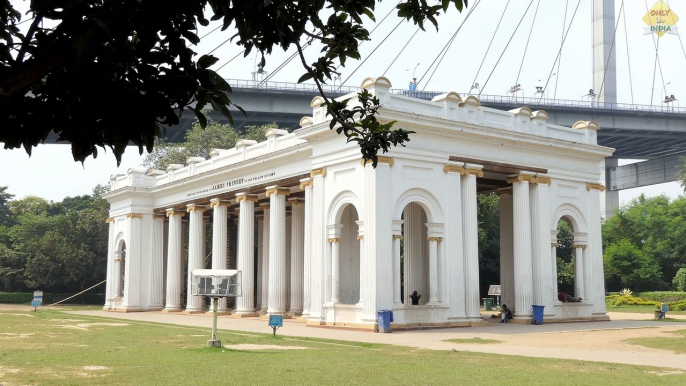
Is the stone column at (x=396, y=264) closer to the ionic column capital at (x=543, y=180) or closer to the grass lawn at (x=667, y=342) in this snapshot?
the ionic column capital at (x=543, y=180)

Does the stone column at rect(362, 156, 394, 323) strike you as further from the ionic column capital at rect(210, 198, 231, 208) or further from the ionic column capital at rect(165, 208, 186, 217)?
the ionic column capital at rect(165, 208, 186, 217)

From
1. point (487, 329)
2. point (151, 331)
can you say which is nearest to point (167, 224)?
point (151, 331)

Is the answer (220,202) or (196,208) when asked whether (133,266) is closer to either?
(196,208)

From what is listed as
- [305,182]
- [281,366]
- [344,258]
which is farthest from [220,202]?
[281,366]

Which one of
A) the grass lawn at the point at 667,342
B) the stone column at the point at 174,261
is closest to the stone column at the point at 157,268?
the stone column at the point at 174,261

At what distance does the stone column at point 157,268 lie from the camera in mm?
49562

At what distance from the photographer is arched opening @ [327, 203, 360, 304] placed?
3117 cm

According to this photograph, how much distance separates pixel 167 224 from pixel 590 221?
94.7ft

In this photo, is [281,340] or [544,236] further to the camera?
[544,236]

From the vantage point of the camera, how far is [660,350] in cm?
2080

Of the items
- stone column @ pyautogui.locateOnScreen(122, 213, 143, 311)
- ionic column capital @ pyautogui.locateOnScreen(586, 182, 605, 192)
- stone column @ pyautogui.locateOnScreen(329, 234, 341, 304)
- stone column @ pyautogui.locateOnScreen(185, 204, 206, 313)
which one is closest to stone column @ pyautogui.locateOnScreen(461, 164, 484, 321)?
stone column @ pyautogui.locateOnScreen(329, 234, 341, 304)

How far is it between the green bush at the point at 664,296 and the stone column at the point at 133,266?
1462 inches

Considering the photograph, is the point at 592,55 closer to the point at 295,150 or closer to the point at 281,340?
the point at 295,150

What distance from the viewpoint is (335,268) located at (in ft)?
102
